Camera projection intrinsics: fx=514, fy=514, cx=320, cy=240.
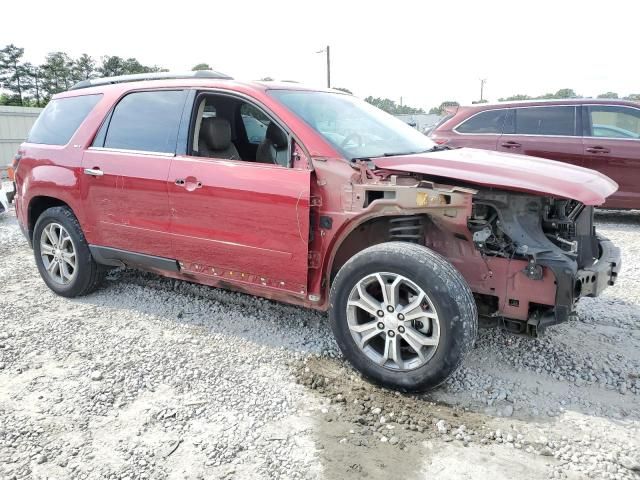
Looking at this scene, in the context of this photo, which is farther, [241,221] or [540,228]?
[241,221]

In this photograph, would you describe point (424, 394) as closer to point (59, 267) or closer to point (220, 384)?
point (220, 384)

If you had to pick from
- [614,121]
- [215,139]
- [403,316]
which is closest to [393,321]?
[403,316]

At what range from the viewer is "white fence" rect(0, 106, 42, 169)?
1516 centimetres

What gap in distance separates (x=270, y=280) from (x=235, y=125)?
1670 millimetres

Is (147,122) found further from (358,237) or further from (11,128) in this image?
(11,128)

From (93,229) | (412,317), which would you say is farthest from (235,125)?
(412,317)

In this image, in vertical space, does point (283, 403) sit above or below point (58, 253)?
below

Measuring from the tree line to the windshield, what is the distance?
36.4 meters

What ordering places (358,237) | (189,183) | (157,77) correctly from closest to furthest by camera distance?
(358,237), (189,183), (157,77)

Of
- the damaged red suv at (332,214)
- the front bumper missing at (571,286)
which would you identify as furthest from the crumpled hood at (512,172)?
the front bumper missing at (571,286)

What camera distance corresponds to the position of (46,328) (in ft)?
13.2

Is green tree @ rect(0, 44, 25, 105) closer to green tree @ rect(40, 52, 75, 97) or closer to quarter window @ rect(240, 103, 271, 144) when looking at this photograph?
green tree @ rect(40, 52, 75, 97)

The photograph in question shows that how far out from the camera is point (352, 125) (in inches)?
150

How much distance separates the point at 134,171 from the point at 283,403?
87.1 inches
